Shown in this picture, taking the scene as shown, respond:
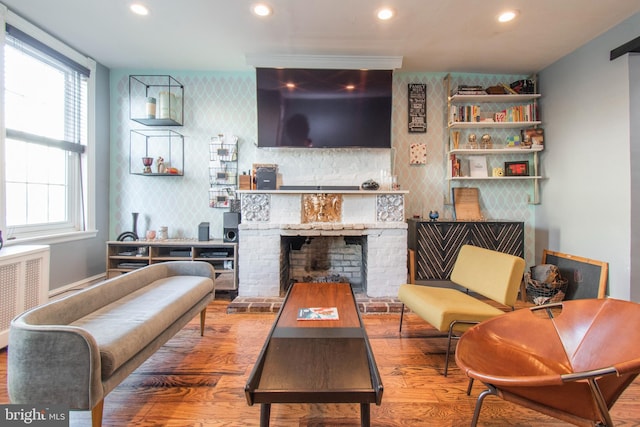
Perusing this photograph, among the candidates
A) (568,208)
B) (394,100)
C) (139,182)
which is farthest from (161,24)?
(568,208)

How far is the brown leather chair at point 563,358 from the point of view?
109 centimetres

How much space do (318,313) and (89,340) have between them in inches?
48.5

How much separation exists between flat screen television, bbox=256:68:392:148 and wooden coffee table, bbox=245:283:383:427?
2.21 metres

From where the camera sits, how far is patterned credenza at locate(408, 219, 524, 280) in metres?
3.57

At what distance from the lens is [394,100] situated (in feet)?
13.0

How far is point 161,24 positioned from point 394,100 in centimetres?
274

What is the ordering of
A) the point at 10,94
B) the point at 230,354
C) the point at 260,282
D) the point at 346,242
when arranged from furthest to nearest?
the point at 346,242 → the point at 260,282 → the point at 10,94 → the point at 230,354

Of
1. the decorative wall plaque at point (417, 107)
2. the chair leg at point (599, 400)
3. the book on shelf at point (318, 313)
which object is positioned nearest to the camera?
the chair leg at point (599, 400)

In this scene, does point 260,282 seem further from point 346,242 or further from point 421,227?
point 421,227

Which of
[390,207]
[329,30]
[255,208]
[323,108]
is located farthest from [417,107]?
[255,208]

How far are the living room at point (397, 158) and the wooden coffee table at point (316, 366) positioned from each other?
221 cm

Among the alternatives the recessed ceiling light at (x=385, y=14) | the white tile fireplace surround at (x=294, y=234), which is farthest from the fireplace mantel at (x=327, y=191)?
the recessed ceiling light at (x=385, y=14)

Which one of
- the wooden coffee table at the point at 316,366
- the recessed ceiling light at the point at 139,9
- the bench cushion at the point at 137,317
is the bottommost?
the wooden coffee table at the point at 316,366

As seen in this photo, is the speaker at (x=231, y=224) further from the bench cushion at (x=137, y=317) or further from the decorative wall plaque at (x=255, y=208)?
the bench cushion at (x=137, y=317)
